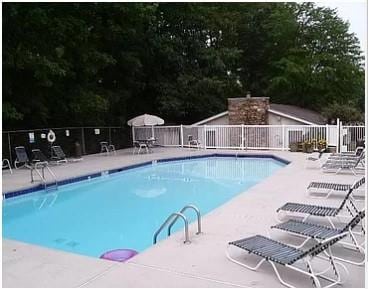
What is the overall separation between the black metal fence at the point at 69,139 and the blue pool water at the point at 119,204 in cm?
404

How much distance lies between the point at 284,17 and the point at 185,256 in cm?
2447

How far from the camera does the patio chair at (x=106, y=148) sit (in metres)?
17.1

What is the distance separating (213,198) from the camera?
9305 millimetres

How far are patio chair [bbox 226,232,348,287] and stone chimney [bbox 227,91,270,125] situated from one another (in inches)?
563

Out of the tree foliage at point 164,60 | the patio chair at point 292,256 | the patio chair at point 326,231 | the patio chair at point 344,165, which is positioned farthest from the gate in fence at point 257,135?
the patio chair at point 292,256

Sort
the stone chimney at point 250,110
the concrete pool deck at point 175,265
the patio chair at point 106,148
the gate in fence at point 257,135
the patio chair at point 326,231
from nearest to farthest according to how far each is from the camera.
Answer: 1. the concrete pool deck at point 175,265
2. the patio chair at point 326,231
3. the gate in fence at point 257,135
4. the patio chair at point 106,148
5. the stone chimney at point 250,110

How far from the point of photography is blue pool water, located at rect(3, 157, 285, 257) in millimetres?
6602

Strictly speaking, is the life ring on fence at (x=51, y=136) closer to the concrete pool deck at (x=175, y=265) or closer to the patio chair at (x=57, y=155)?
the patio chair at (x=57, y=155)

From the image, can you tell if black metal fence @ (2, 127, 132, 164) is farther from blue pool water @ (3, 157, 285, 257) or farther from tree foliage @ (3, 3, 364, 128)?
blue pool water @ (3, 157, 285, 257)

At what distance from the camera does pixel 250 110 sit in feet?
59.9

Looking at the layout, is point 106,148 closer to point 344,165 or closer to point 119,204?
point 119,204

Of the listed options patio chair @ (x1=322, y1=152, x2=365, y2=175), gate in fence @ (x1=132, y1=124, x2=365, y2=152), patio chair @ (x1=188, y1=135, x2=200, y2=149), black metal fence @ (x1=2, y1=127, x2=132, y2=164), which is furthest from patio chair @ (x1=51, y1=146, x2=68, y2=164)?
patio chair @ (x1=322, y1=152, x2=365, y2=175)

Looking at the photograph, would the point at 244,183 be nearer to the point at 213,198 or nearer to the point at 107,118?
the point at 213,198

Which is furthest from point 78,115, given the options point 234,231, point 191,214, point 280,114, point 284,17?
point 284,17
